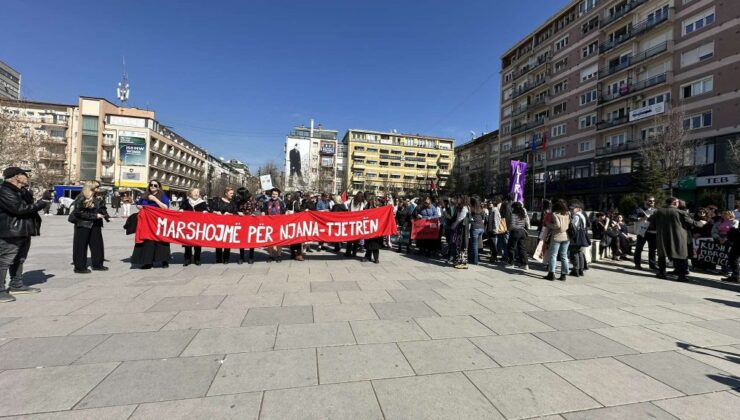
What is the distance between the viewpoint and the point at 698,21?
103 ft

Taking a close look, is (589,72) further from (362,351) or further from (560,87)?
(362,351)

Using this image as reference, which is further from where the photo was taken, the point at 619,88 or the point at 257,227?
the point at 619,88

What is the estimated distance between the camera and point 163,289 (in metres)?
6.02

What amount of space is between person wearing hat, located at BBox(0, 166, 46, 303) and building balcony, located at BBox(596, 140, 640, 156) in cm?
4560

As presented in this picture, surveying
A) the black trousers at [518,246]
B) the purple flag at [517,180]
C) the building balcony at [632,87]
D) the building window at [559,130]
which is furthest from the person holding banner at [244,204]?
the building window at [559,130]

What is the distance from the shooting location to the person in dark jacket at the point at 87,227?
7133 millimetres

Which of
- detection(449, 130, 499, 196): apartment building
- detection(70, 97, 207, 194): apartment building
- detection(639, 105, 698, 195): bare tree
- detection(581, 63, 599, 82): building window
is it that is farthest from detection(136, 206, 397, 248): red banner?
detection(70, 97, 207, 194): apartment building

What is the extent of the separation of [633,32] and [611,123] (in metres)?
9.96

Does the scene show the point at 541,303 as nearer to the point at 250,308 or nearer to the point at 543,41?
the point at 250,308

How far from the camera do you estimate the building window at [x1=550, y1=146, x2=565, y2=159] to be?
47.8 m

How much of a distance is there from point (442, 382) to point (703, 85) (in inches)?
1676

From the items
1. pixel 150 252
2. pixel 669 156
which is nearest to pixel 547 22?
pixel 669 156

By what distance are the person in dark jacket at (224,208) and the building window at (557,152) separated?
164ft

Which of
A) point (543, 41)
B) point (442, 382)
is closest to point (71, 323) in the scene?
point (442, 382)
